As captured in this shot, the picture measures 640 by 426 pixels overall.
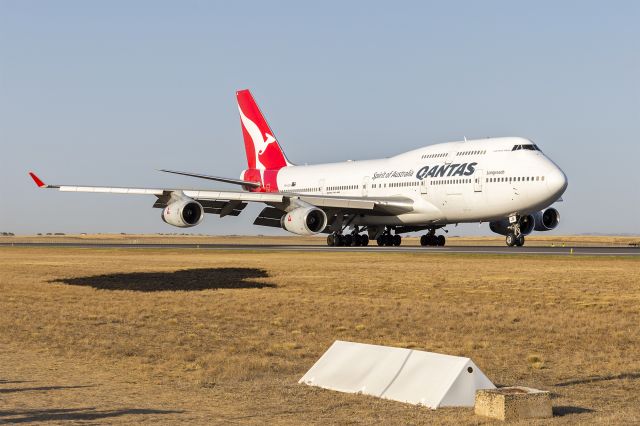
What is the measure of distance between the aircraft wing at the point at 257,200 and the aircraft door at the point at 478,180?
5.36m

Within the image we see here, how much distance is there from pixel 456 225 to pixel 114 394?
144 feet

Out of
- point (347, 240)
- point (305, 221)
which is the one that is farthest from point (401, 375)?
point (347, 240)

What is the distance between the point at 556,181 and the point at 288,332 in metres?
30.4

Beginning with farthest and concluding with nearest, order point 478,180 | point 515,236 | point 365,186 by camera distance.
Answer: point 365,186, point 515,236, point 478,180

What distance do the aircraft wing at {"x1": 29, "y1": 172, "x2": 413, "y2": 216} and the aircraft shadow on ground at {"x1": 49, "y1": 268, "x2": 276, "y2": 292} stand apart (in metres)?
16.2

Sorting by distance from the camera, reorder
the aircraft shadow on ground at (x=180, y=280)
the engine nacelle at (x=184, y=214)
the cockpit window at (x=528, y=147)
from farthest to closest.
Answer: the engine nacelle at (x=184, y=214) < the cockpit window at (x=528, y=147) < the aircraft shadow on ground at (x=180, y=280)

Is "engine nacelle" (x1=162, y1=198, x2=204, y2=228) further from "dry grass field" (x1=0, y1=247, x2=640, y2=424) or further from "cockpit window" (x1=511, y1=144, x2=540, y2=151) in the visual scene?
"cockpit window" (x1=511, y1=144, x2=540, y2=151)

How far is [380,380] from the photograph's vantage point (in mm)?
13805

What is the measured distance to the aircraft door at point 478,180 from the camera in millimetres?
50844

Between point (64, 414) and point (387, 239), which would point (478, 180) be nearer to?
point (387, 239)

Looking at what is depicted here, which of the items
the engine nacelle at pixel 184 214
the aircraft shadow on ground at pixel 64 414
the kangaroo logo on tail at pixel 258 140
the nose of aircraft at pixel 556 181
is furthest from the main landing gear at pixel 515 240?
the aircraft shadow on ground at pixel 64 414

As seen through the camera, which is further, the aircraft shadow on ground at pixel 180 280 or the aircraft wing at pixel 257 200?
the aircraft wing at pixel 257 200

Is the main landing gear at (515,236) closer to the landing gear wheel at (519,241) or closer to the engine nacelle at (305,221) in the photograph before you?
the landing gear wheel at (519,241)

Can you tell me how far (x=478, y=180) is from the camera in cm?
5097
